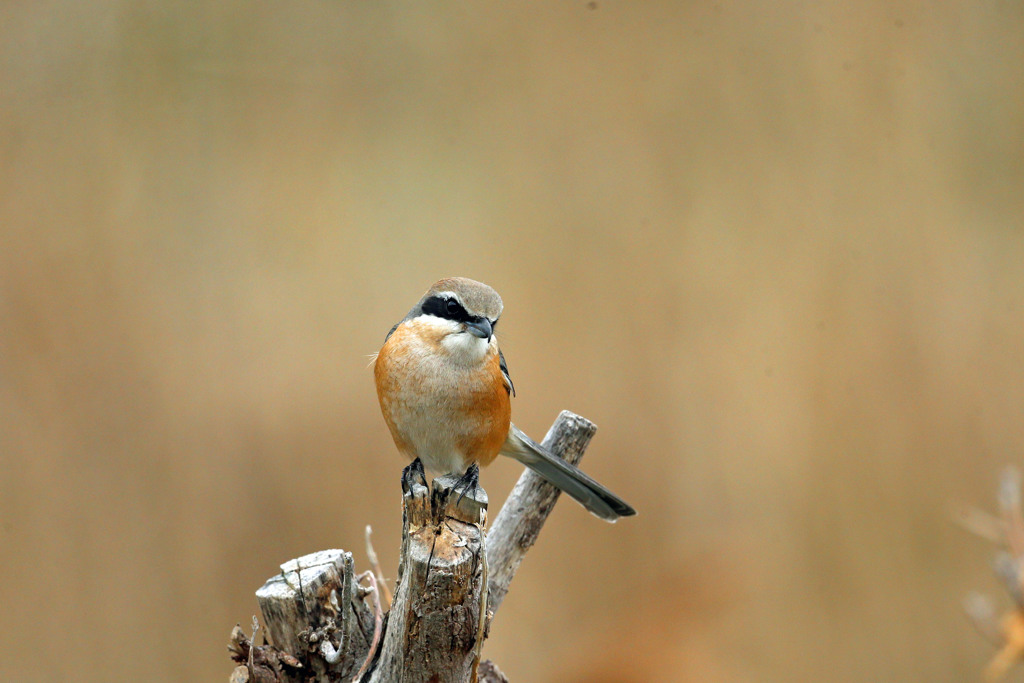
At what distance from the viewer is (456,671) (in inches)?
63.9

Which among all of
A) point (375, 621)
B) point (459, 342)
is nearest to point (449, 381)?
point (459, 342)

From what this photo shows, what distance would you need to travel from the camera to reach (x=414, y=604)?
1562 millimetres

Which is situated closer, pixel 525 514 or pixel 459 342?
pixel 459 342

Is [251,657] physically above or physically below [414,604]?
below

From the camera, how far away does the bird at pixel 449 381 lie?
198cm

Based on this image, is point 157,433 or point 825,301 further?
point 825,301

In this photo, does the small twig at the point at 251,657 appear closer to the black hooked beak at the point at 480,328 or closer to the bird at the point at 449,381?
the bird at the point at 449,381

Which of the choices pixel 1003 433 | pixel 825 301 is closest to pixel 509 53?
pixel 825 301

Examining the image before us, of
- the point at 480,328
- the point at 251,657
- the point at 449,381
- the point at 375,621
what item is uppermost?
the point at 480,328

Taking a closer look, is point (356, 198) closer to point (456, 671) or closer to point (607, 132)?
point (607, 132)

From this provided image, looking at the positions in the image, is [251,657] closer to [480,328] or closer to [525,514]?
[525,514]

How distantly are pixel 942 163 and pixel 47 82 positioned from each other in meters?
3.74

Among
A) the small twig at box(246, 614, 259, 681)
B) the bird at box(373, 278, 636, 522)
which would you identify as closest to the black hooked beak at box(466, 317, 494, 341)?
the bird at box(373, 278, 636, 522)

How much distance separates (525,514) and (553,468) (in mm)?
144
